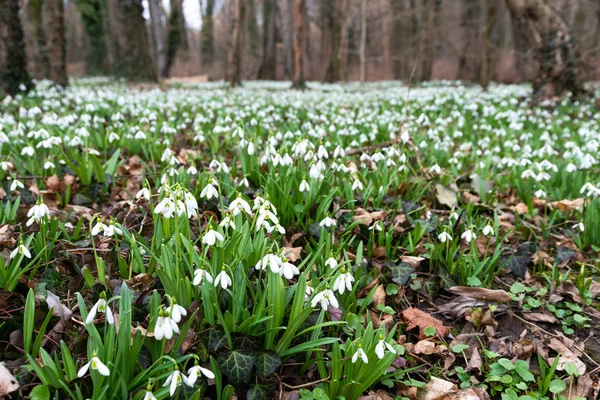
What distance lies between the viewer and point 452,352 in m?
2.19

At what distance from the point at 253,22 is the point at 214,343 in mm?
29784

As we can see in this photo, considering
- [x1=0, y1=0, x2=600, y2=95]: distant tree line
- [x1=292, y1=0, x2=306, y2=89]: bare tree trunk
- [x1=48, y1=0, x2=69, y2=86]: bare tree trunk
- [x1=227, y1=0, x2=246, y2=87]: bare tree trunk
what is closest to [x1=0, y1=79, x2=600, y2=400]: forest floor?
[x1=0, y1=0, x2=600, y2=95]: distant tree line

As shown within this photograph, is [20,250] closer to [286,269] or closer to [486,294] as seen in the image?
[286,269]

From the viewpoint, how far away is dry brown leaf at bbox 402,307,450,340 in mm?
2281

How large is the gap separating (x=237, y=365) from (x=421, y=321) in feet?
3.40

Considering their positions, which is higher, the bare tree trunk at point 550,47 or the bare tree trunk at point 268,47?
the bare tree trunk at point 268,47

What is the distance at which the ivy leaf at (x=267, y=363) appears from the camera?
171 cm

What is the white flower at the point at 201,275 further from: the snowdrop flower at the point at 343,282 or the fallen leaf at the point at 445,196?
the fallen leaf at the point at 445,196

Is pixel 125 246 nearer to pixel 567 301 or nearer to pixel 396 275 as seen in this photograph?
pixel 396 275

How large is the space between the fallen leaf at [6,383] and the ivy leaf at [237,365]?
645 mm

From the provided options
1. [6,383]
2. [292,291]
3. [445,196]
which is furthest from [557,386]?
[6,383]

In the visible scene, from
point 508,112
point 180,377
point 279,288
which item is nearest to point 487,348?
point 279,288

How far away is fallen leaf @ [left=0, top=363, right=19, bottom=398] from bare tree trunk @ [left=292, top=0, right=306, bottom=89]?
14089 millimetres

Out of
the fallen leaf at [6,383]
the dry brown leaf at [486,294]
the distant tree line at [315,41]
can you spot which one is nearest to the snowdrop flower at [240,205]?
the fallen leaf at [6,383]
